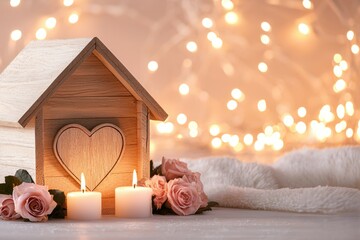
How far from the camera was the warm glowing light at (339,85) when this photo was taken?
3.34 metres

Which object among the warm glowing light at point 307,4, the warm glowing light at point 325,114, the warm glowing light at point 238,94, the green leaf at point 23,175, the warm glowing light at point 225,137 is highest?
the warm glowing light at point 307,4

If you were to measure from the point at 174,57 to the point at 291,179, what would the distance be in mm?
1097

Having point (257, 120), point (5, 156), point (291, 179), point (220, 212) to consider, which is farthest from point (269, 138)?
point (5, 156)

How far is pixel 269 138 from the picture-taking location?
3.22m

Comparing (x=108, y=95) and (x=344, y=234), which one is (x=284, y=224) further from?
(x=108, y=95)

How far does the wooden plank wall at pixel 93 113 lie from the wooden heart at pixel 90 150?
0.01m

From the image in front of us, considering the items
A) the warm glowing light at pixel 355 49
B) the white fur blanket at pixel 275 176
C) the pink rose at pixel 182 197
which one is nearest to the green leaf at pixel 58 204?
the pink rose at pixel 182 197

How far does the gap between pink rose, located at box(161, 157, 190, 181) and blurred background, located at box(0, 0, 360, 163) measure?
1.32m

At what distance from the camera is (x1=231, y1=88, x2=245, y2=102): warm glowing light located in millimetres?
3191

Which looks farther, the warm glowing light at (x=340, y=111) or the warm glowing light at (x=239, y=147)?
the warm glowing light at (x=340, y=111)

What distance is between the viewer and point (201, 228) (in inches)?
57.3

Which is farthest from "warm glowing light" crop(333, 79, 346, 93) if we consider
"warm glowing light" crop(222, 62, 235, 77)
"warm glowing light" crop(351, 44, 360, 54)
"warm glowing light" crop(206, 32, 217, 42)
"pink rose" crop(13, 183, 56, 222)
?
"pink rose" crop(13, 183, 56, 222)

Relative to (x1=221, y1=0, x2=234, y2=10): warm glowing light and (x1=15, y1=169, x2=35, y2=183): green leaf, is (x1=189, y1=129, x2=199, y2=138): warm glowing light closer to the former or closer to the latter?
(x1=221, y1=0, x2=234, y2=10): warm glowing light

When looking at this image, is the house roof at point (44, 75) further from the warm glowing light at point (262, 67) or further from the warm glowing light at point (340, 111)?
the warm glowing light at point (340, 111)
